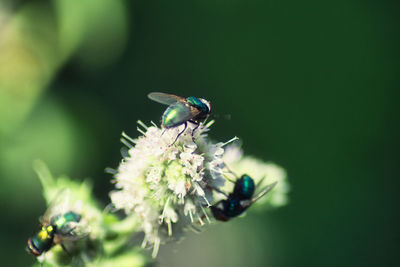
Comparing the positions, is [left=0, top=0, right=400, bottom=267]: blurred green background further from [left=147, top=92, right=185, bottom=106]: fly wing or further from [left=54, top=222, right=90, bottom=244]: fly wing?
[left=147, top=92, right=185, bottom=106]: fly wing

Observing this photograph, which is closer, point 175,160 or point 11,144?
point 175,160

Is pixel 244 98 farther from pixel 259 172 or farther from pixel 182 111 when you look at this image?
pixel 182 111

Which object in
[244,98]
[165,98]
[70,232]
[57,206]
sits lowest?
[70,232]

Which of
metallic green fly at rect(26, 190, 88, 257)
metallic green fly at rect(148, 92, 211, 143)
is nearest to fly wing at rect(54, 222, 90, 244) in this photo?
metallic green fly at rect(26, 190, 88, 257)

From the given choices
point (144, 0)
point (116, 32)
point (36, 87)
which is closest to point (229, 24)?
point (144, 0)

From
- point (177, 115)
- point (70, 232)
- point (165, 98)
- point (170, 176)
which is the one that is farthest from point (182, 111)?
point (70, 232)

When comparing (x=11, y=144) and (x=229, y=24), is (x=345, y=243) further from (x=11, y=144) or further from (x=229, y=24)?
(x=11, y=144)

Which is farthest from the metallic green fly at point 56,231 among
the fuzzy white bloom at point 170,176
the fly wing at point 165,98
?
the fly wing at point 165,98
